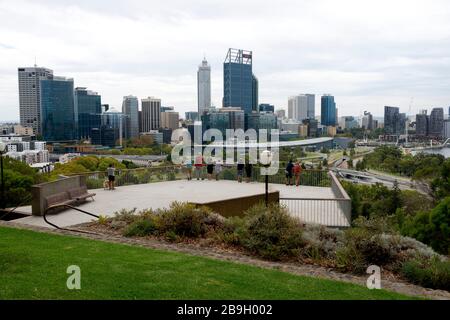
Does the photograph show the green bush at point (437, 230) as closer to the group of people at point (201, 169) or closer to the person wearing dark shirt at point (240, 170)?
the person wearing dark shirt at point (240, 170)

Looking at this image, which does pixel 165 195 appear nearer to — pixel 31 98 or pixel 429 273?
pixel 429 273

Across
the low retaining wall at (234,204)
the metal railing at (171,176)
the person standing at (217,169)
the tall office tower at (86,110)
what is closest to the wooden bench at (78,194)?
the metal railing at (171,176)

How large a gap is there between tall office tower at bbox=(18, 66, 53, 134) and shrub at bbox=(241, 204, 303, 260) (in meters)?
181

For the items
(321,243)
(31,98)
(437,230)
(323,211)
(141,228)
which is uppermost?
(31,98)

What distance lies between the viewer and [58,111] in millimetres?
168875

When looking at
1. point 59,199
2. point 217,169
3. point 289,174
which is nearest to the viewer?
point 59,199

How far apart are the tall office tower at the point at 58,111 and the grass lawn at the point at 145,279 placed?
171 meters

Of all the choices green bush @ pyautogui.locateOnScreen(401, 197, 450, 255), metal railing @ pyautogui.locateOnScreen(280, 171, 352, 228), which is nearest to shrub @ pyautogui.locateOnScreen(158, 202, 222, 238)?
metal railing @ pyautogui.locateOnScreen(280, 171, 352, 228)

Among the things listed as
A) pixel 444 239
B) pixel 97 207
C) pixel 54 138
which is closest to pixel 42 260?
pixel 97 207

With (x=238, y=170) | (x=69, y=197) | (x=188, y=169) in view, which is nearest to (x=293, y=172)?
(x=238, y=170)

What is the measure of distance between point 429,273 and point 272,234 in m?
2.99

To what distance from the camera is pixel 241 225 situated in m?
10.1

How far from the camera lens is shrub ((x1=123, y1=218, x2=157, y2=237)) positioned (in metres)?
10.4
